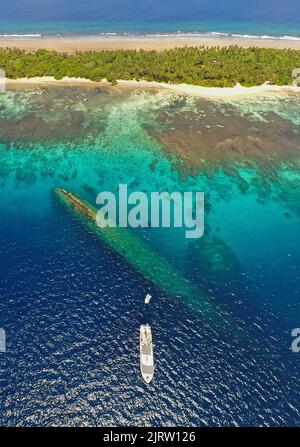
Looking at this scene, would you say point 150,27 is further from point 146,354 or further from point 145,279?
point 146,354

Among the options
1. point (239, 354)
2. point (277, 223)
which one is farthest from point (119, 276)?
point (277, 223)

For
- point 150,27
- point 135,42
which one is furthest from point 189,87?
point 150,27

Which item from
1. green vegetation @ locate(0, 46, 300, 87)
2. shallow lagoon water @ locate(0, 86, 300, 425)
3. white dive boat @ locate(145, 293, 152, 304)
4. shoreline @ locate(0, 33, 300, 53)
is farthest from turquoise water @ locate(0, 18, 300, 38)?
white dive boat @ locate(145, 293, 152, 304)

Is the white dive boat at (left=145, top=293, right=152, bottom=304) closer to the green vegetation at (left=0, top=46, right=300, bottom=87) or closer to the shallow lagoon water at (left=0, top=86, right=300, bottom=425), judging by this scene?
the shallow lagoon water at (left=0, top=86, right=300, bottom=425)

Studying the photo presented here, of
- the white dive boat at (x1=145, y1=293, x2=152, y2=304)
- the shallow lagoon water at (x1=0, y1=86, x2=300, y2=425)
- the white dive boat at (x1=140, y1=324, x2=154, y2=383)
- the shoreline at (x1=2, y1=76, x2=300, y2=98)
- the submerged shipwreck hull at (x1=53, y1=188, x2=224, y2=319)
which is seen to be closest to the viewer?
the shallow lagoon water at (x1=0, y1=86, x2=300, y2=425)

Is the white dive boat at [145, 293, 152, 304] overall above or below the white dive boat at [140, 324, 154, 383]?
above

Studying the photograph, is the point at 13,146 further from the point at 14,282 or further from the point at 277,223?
the point at 277,223
